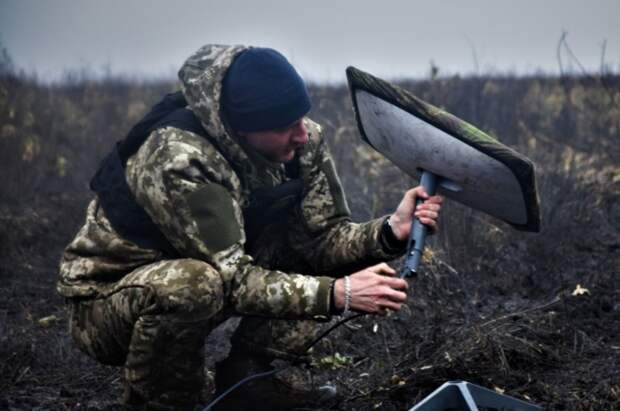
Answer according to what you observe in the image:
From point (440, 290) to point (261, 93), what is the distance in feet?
6.84

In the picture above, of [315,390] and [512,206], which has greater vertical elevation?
[512,206]

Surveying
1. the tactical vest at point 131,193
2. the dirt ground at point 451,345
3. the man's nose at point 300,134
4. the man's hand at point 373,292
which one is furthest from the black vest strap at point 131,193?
the dirt ground at point 451,345

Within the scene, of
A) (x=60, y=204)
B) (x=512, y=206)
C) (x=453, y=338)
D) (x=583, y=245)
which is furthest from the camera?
(x=60, y=204)

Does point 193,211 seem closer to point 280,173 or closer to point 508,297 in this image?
point 280,173

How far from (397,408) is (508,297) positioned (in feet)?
5.66

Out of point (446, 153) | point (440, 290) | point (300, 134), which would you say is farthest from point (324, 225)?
point (440, 290)

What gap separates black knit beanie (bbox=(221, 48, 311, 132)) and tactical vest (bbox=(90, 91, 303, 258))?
0.15m

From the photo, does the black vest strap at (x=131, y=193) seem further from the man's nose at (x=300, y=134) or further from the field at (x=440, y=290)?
the field at (x=440, y=290)

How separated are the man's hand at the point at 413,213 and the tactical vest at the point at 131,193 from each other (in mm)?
485

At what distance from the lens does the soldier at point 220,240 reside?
2621 mm

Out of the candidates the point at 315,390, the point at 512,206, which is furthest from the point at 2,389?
the point at 512,206

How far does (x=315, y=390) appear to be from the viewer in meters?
3.25

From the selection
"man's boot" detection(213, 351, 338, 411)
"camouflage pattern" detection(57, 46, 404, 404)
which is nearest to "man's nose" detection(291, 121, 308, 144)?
"camouflage pattern" detection(57, 46, 404, 404)

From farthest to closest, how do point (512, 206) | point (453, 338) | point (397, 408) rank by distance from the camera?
point (453, 338)
point (397, 408)
point (512, 206)
